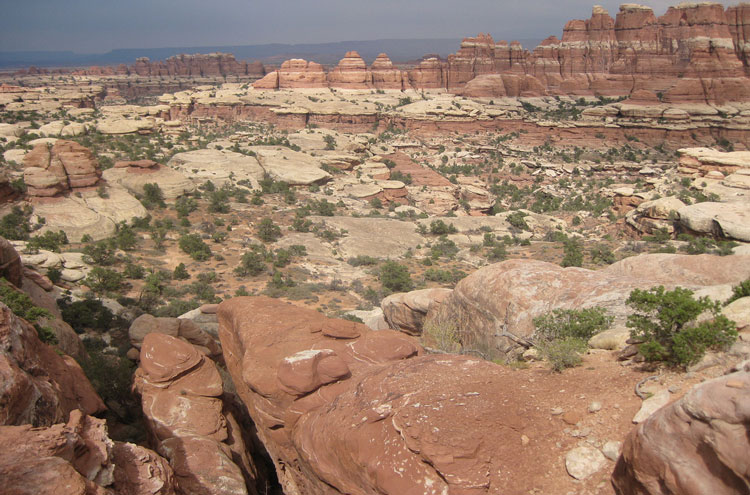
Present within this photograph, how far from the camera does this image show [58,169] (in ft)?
75.2

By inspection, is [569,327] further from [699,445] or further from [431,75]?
[431,75]

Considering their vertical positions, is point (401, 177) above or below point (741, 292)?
above

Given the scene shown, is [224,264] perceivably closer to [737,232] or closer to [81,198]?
[81,198]

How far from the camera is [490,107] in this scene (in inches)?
2768

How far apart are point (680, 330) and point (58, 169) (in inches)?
1067

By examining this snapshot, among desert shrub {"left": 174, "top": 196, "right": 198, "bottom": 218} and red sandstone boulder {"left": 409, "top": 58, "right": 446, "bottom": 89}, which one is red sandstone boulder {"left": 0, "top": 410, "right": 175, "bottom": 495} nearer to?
desert shrub {"left": 174, "top": 196, "right": 198, "bottom": 218}

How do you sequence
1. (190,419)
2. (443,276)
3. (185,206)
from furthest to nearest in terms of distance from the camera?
1. (185,206)
2. (443,276)
3. (190,419)

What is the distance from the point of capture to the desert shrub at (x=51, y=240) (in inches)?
753

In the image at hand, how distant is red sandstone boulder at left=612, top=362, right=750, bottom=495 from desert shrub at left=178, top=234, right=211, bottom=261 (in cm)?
2077

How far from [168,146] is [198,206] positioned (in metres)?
16.6

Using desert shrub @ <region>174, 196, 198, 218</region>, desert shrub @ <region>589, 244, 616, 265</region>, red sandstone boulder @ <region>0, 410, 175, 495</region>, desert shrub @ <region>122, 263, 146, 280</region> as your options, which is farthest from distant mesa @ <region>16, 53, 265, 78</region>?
red sandstone boulder @ <region>0, 410, 175, 495</region>

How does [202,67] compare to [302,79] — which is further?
[202,67]

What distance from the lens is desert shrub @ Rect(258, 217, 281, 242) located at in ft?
82.7

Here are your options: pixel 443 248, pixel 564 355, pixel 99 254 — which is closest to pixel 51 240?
pixel 99 254
